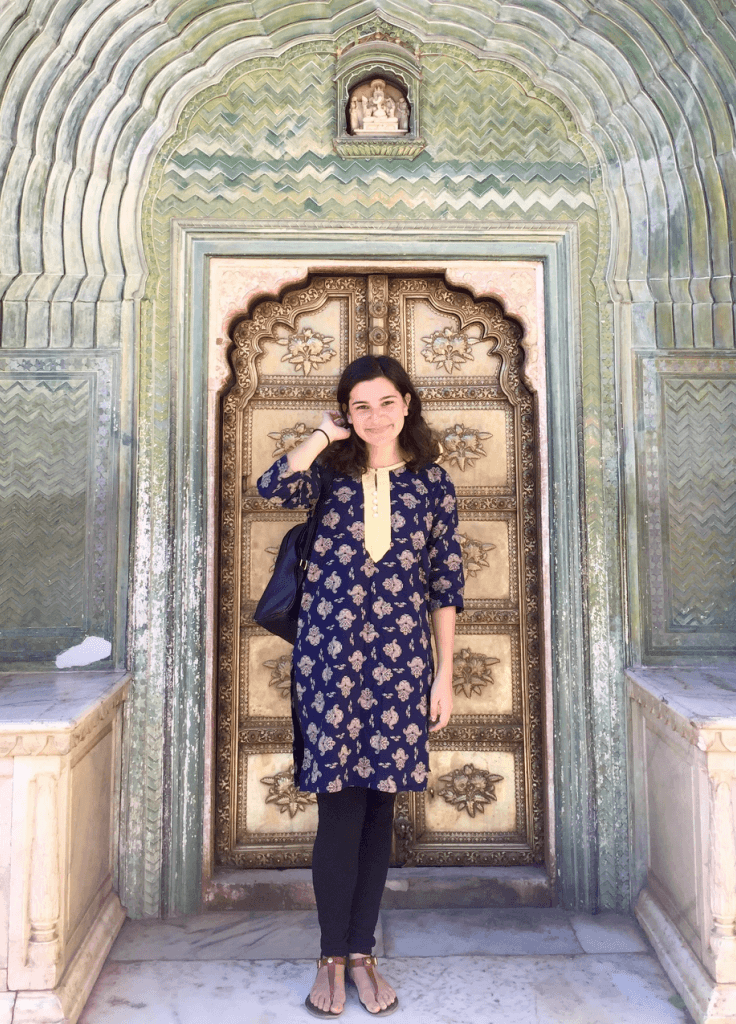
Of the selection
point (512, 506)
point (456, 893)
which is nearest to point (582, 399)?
point (512, 506)

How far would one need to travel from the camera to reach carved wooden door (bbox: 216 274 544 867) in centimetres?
271

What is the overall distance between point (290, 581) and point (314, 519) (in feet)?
0.62

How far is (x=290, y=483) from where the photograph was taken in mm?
A: 2029

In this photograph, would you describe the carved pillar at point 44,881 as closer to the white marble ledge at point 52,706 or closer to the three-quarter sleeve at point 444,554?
the white marble ledge at point 52,706

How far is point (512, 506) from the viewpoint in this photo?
2.80m

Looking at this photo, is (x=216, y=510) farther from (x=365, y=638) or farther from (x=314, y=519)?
(x=365, y=638)

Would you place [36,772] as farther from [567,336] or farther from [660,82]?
[660,82]

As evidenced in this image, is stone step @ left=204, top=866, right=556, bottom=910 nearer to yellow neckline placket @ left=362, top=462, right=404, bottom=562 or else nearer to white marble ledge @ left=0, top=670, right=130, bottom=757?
white marble ledge @ left=0, top=670, right=130, bottom=757

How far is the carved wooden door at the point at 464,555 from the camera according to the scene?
2.71 meters

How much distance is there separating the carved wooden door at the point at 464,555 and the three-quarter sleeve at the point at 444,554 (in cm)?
68

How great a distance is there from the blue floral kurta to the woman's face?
4.9 inches

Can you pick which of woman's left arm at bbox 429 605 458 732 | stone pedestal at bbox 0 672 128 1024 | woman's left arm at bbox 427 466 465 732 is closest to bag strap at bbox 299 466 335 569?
woman's left arm at bbox 427 466 465 732

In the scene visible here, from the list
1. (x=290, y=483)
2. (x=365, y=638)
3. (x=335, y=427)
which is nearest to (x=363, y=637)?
(x=365, y=638)

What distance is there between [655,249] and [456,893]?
247 cm
